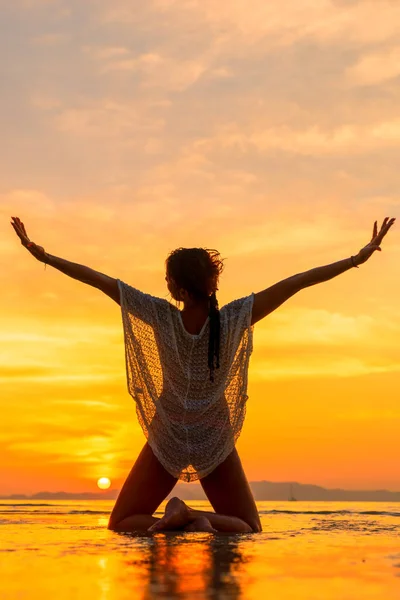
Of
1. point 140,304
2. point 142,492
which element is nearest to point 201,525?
point 142,492

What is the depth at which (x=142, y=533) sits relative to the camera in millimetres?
5484

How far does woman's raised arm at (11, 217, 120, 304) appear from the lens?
5980 mm

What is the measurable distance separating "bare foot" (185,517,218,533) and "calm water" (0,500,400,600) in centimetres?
9

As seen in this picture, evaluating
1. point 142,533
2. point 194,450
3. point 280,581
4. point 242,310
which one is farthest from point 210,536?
point 280,581

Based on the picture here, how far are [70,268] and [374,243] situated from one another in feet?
7.45

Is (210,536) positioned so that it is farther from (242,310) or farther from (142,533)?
(242,310)

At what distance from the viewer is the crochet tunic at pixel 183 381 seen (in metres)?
5.98

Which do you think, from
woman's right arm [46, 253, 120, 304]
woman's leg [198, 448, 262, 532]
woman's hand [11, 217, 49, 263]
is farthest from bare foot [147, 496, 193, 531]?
woman's hand [11, 217, 49, 263]

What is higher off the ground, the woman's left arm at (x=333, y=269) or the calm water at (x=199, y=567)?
the woman's left arm at (x=333, y=269)

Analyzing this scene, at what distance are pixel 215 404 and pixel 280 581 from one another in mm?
3022

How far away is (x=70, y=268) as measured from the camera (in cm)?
598

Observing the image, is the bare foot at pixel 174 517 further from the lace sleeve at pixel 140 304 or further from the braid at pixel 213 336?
the lace sleeve at pixel 140 304

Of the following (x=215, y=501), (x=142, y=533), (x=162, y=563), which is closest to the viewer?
(x=162, y=563)

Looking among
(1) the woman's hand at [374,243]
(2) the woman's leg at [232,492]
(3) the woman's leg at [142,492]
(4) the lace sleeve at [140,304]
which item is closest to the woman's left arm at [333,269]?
(1) the woman's hand at [374,243]
